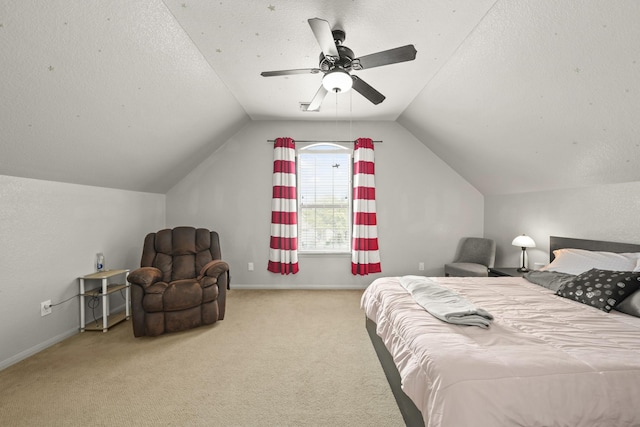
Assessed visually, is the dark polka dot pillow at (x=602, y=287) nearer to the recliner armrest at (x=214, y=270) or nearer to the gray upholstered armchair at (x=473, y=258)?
the gray upholstered armchair at (x=473, y=258)

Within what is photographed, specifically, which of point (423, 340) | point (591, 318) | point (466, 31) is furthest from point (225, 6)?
point (591, 318)

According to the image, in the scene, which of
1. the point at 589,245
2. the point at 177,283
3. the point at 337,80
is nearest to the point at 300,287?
the point at 177,283

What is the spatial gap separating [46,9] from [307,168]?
3.37 metres

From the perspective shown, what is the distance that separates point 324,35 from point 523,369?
190 cm

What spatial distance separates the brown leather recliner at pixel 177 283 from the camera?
2904 millimetres

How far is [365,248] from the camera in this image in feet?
Answer: 14.7

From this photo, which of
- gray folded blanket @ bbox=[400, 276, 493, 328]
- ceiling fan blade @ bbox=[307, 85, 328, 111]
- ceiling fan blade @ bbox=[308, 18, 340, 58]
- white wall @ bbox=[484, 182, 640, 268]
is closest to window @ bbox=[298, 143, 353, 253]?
ceiling fan blade @ bbox=[307, 85, 328, 111]

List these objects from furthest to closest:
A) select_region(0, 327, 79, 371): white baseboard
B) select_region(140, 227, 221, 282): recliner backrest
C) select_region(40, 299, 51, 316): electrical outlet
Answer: select_region(140, 227, 221, 282): recliner backrest
select_region(40, 299, 51, 316): electrical outlet
select_region(0, 327, 79, 371): white baseboard

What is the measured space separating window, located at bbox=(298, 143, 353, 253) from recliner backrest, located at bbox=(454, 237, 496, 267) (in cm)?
172

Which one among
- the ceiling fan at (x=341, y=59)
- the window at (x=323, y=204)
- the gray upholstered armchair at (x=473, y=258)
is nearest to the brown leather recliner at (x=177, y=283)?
the window at (x=323, y=204)

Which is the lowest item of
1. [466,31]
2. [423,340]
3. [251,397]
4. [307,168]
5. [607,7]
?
[251,397]

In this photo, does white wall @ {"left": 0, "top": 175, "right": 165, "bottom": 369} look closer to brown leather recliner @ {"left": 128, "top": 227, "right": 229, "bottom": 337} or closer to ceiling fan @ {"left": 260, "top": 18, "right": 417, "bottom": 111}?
brown leather recliner @ {"left": 128, "top": 227, "right": 229, "bottom": 337}

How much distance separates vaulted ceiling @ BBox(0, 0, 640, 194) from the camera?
1.77 m

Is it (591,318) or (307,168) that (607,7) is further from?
(307,168)
